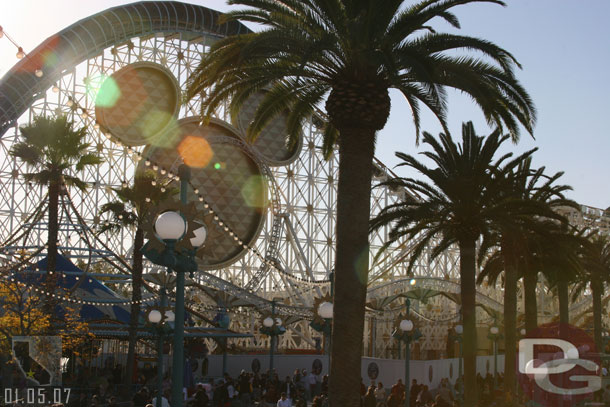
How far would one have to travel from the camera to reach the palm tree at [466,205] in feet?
68.9

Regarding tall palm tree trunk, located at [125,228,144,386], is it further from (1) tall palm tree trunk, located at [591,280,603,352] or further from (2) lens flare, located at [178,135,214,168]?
(1) tall palm tree trunk, located at [591,280,603,352]

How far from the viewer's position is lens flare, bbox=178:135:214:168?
157ft

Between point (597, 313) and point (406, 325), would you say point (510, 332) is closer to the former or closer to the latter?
point (406, 325)

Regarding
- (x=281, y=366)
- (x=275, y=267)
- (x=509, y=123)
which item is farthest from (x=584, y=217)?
(x=509, y=123)

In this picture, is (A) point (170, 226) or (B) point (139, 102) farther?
(B) point (139, 102)

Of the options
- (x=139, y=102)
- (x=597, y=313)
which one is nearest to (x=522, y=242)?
(x=597, y=313)

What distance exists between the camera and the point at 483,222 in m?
21.3

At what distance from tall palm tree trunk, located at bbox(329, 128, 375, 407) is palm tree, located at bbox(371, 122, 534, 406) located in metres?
7.56

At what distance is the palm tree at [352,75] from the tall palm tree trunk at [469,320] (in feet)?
21.3

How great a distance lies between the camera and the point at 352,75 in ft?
45.2

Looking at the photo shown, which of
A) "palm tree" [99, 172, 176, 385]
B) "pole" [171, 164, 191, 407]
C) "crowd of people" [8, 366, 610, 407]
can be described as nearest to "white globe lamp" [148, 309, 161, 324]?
"crowd of people" [8, 366, 610, 407]

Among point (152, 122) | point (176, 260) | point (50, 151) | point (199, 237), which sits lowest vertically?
point (176, 260)

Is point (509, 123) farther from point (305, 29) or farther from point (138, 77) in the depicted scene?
point (138, 77)

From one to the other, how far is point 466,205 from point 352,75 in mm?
8329
